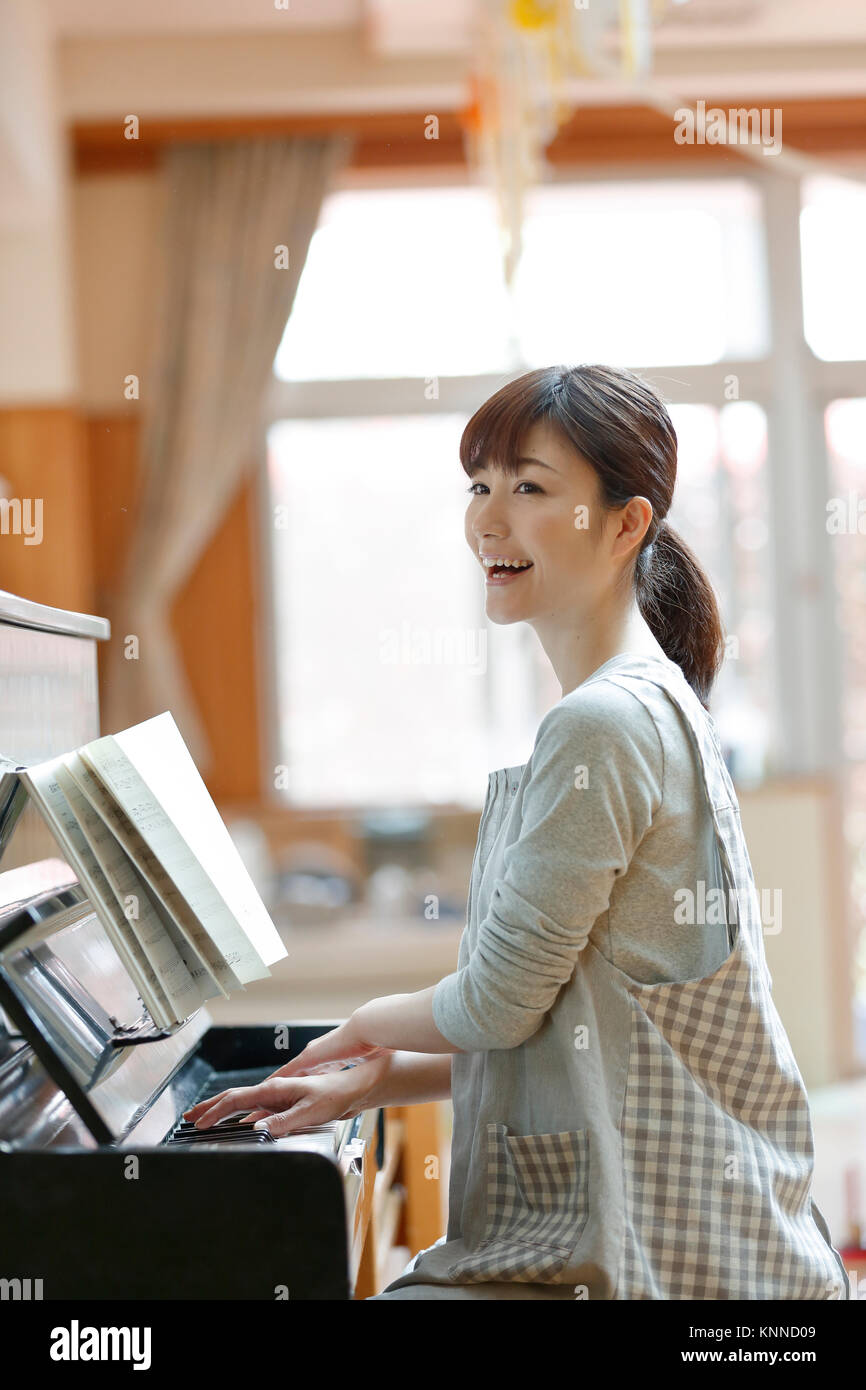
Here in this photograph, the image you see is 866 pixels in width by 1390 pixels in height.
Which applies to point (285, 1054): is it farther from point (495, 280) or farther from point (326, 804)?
point (495, 280)

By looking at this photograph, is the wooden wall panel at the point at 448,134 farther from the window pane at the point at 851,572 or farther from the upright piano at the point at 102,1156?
the upright piano at the point at 102,1156

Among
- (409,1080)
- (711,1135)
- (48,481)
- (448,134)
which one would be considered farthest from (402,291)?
(711,1135)

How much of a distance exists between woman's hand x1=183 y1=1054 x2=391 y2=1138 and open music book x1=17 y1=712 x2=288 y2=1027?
110 mm

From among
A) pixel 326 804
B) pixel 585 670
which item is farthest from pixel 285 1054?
pixel 326 804

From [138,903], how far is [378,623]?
137 inches

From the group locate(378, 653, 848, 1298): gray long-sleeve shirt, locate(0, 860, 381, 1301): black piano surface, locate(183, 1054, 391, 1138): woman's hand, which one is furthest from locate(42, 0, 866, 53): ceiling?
locate(0, 860, 381, 1301): black piano surface

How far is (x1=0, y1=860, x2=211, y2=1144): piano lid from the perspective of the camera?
3.73 feet

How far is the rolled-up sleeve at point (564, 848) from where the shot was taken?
1.17 metres

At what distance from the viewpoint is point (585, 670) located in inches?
53.1

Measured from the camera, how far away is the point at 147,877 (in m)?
1.22

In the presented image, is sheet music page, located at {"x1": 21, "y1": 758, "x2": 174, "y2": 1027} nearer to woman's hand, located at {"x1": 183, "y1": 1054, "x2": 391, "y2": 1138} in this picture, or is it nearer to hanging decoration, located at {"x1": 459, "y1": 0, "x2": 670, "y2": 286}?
woman's hand, located at {"x1": 183, "y1": 1054, "x2": 391, "y2": 1138}

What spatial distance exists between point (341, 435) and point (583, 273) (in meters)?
1.04

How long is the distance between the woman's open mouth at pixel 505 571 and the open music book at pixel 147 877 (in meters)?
0.40

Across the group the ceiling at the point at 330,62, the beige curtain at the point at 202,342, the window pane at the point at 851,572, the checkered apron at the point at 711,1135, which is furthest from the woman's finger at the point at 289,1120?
the window pane at the point at 851,572
